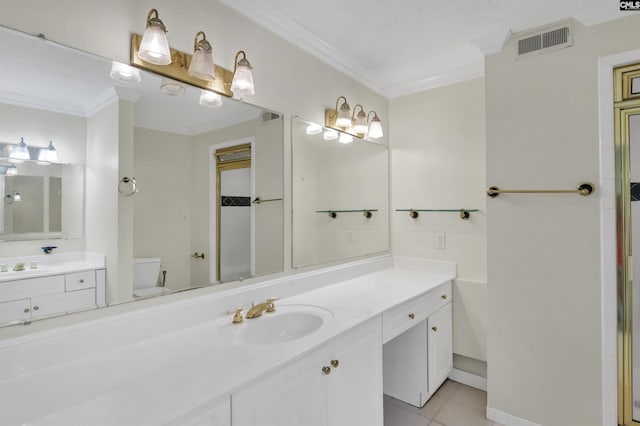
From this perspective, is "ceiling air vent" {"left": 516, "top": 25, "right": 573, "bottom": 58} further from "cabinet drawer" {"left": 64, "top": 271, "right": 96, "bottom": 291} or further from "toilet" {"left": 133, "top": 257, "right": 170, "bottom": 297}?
"cabinet drawer" {"left": 64, "top": 271, "right": 96, "bottom": 291}

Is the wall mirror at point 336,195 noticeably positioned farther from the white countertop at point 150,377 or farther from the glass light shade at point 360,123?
the white countertop at point 150,377

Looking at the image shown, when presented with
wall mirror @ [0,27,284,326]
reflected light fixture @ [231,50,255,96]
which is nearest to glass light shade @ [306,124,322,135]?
wall mirror @ [0,27,284,326]

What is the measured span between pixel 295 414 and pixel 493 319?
1.45 metres

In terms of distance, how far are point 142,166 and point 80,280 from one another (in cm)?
49

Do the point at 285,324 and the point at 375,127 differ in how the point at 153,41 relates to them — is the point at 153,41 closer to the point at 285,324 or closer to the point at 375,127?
the point at 285,324

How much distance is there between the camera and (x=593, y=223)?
1691 mm

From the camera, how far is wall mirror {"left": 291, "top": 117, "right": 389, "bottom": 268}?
204 centimetres

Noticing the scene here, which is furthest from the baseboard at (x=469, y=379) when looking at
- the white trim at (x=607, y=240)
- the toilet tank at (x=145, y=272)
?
the toilet tank at (x=145, y=272)

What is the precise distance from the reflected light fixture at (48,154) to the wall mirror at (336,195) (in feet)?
3.76

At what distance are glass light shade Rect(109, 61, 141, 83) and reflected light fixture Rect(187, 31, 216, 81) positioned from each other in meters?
0.21

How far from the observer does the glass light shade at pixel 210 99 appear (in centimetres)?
151

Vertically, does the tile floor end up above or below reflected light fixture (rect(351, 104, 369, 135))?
below

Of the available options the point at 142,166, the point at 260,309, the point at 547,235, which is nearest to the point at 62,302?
the point at 142,166

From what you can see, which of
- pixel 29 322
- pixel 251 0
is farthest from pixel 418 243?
pixel 29 322
